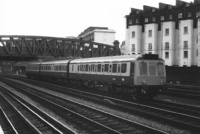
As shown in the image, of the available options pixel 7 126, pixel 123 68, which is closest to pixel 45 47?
pixel 123 68

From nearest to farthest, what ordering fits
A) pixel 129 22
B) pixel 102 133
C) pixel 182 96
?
1. pixel 102 133
2. pixel 182 96
3. pixel 129 22

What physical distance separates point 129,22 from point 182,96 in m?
43.5

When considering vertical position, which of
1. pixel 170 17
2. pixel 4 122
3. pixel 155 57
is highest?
pixel 170 17

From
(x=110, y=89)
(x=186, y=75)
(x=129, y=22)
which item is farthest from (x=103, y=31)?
(x=110, y=89)

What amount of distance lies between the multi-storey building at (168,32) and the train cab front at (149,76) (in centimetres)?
3038

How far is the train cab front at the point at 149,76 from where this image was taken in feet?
58.4

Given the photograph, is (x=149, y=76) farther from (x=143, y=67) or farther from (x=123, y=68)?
(x=123, y=68)

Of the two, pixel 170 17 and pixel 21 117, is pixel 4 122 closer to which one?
pixel 21 117

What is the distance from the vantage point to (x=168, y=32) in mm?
54312

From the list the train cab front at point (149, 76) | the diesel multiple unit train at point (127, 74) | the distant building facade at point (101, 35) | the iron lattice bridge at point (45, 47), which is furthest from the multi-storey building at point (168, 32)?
Result: the distant building facade at point (101, 35)

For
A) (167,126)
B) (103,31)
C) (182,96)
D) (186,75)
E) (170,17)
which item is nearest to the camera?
(167,126)

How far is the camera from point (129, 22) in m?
62.7

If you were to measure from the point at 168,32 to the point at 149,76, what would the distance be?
3852 cm

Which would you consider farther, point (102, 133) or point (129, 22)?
point (129, 22)
